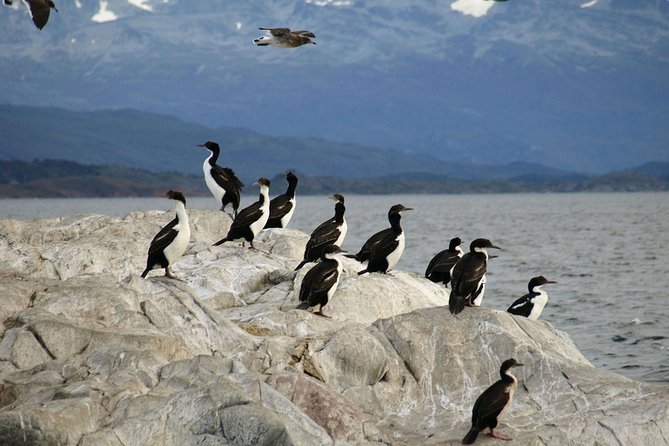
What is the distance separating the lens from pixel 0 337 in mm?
16109

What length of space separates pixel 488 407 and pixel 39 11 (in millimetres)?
10297

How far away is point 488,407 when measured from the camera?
14.7 metres

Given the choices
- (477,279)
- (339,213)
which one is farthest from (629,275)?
(477,279)

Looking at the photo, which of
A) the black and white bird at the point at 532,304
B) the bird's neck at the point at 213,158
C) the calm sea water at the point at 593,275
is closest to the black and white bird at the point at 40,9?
the bird's neck at the point at 213,158

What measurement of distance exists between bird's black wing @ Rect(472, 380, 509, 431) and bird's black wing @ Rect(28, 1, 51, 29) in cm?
957

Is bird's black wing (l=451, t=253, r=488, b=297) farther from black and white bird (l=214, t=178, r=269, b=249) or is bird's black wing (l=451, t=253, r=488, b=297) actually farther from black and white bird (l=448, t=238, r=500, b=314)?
black and white bird (l=214, t=178, r=269, b=249)

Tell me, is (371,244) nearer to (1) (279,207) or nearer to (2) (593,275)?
(1) (279,207)

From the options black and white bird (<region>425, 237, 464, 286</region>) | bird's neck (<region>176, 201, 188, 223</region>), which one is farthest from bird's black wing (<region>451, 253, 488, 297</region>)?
bird's neck (<region>176, 201, 188, 223</region>)

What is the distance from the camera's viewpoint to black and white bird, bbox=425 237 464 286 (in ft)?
74.4

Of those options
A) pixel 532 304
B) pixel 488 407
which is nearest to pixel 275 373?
pixel 488 407

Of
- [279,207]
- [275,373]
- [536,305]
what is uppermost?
[279,207]

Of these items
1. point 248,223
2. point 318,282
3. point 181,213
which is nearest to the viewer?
point 318,282

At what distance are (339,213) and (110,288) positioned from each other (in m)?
6.20

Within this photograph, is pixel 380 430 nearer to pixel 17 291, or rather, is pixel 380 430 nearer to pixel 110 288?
pixel 110 288
